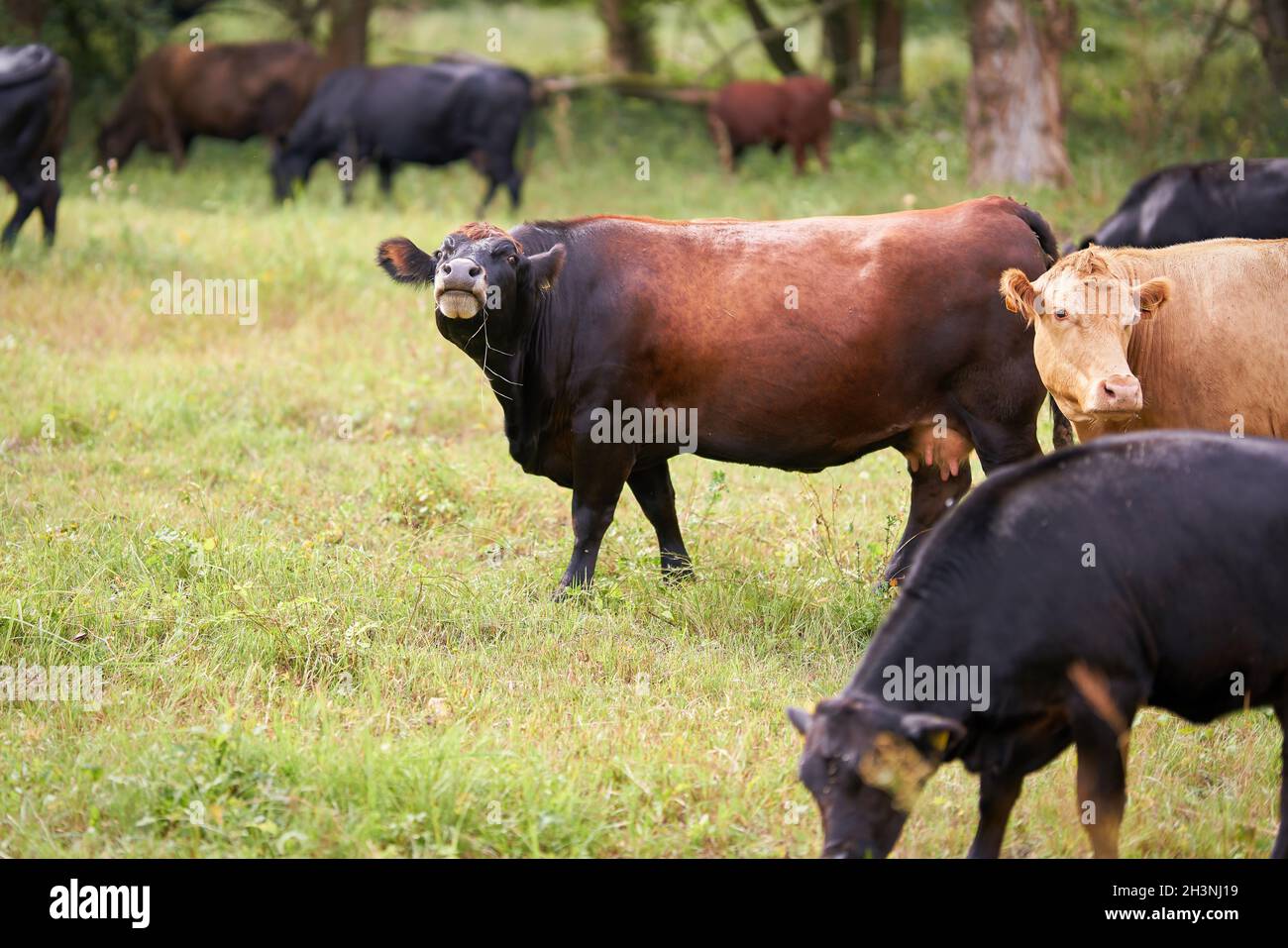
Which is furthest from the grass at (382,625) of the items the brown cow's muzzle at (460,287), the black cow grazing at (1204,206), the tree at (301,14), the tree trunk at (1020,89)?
the tree at (301,14)

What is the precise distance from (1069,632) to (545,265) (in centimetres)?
325

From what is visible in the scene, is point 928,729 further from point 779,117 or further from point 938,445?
point 779,117

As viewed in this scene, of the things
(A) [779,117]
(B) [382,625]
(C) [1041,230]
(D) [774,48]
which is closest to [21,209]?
(B) [382,625]

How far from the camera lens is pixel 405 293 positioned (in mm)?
11438

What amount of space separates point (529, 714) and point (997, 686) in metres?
1.97

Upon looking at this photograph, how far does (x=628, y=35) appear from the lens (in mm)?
23234

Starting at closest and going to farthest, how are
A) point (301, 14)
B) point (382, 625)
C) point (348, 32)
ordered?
point (382, 625)
point (348, 32)
point (301, 14)

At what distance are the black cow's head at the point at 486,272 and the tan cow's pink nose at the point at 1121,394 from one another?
2.45 metres

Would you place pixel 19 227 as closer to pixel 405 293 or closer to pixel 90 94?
pixel 405 293

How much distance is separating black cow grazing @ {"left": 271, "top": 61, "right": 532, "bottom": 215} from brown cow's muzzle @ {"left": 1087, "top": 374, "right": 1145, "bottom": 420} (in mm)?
12892

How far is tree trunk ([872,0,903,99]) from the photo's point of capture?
70.4 feet

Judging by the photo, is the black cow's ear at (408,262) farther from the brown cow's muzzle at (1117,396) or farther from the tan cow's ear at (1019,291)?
the brown cow's muzzle at (1117,396)

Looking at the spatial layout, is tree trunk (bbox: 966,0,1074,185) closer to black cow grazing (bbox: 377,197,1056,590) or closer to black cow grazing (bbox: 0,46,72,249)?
black cow grazing (bbox: 0,46,72,249)
